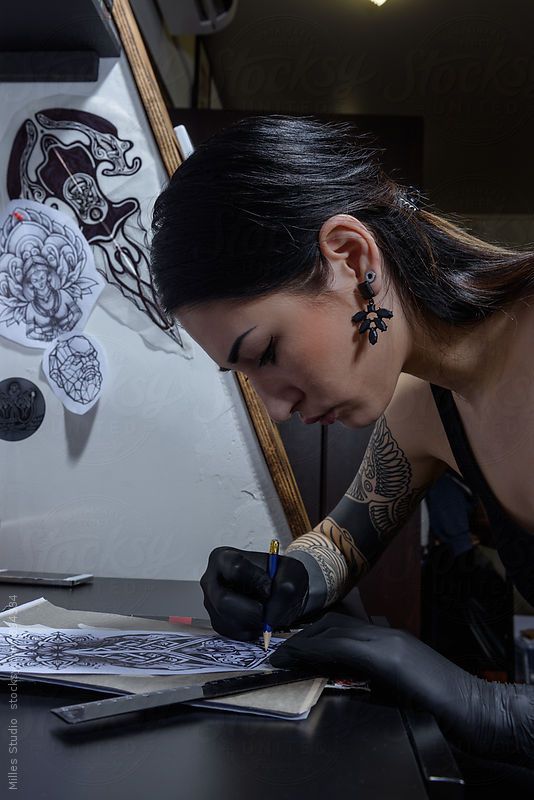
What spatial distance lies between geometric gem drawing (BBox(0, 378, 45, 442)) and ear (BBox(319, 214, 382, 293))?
0.74m

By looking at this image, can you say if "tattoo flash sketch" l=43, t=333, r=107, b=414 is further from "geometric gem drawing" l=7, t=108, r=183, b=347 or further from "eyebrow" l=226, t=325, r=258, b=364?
"eyebrow" l=226, t=325, r=258, b=364

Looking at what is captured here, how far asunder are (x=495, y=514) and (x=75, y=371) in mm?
773

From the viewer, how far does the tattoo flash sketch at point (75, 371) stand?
1.30 metres

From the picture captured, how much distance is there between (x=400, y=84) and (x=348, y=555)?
2.49m

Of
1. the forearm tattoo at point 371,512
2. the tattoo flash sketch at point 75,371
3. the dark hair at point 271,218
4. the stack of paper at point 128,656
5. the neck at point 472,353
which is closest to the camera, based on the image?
the stack of paper at point 128,656

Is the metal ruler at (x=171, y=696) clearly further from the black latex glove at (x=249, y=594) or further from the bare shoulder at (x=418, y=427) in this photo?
the bare shoulder at (x=418, y=427)

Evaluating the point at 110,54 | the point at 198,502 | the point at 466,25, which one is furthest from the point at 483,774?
the point at 466,25

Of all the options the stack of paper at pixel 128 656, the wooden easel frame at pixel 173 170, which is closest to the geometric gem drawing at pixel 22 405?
the wooden easel frame at pixel 173 170

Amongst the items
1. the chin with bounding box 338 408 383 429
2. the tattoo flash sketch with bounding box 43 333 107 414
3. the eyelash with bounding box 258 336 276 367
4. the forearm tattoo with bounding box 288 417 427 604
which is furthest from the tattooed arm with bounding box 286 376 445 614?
the tattoo flash sketch with bounding box 43 333 107 414

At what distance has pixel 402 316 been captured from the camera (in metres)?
0.84

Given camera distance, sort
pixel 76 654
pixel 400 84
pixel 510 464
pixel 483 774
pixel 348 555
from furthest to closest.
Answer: pixel 400 84 < pixel 348 555 < pixel 510 464 < pixel 483 774 < pixel 76 654

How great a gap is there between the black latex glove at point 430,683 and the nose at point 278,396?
241mm

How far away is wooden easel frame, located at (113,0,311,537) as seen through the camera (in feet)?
Result: 4.29

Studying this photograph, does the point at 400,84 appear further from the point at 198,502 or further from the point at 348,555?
the point at 348,555
